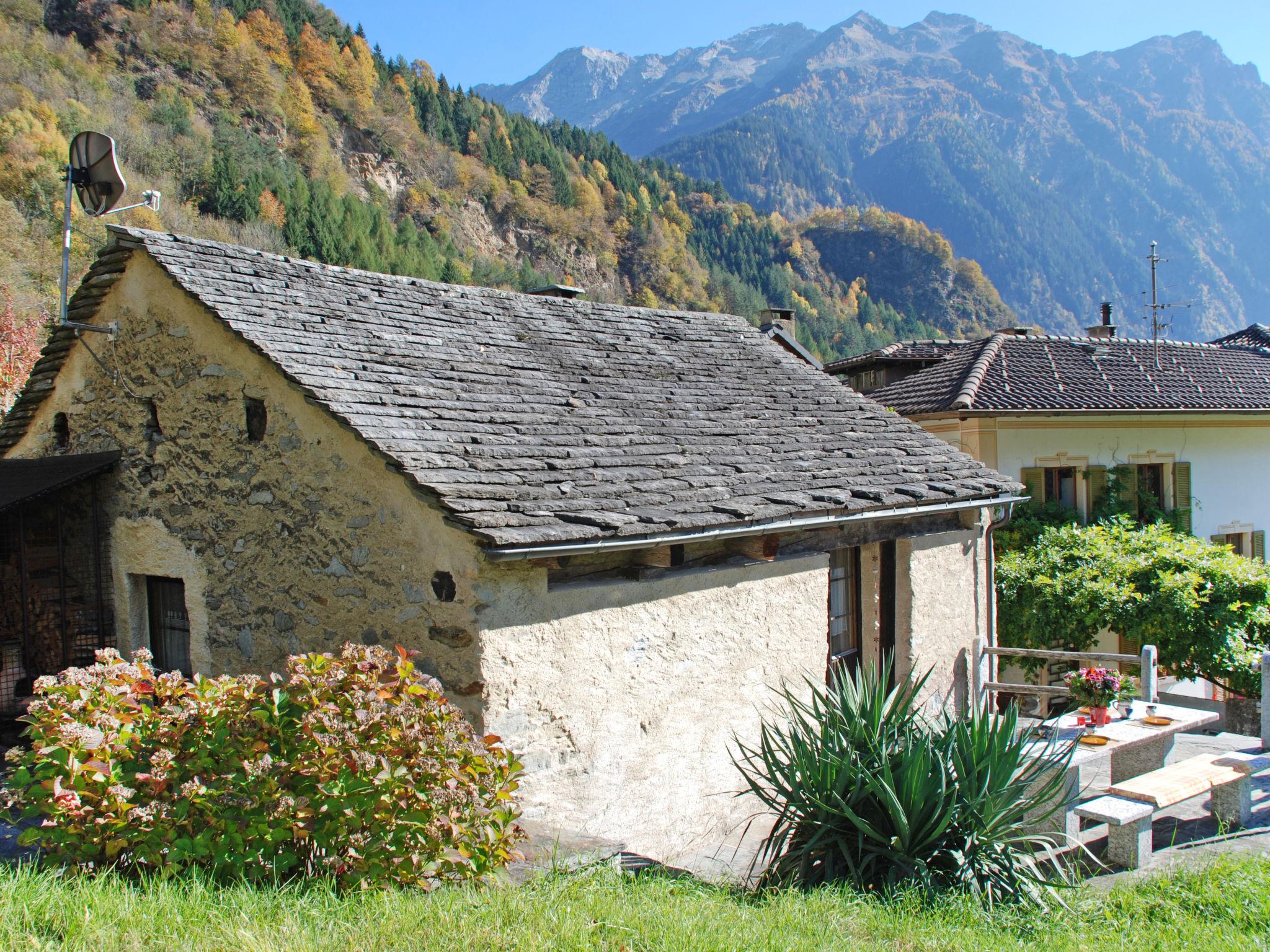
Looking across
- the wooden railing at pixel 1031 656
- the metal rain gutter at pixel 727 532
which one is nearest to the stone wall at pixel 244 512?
the metal rain gutter at pixel 727 532

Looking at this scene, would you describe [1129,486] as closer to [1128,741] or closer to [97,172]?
[1128,741]

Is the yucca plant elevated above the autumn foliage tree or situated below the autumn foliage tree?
below

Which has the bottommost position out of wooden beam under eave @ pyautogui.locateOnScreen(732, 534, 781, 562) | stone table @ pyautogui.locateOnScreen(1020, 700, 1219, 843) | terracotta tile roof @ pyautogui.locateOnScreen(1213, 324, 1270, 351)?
stone table @ pyautogui.locateOnScreen(1020, 700, 1219, 843)

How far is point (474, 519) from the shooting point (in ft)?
15.2

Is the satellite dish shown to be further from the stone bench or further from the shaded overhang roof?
the stone bench

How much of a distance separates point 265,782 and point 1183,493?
1659cm

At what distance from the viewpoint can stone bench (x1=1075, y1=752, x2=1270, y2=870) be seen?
6047 mm

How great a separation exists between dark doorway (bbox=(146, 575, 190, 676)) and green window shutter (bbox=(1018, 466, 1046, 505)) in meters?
12.0

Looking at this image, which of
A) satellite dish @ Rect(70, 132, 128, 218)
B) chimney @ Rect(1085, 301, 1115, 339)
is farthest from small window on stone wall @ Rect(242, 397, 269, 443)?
chimney @ Rect(1085, 301, 1115, 339)

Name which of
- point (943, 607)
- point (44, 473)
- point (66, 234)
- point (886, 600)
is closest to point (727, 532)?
point (886, 600)

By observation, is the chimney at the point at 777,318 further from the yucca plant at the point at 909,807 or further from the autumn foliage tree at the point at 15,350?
the autumn foliage tree at the point at 15,350

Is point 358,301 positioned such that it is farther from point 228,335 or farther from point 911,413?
point 911,413

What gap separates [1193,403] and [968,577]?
32.7 feet

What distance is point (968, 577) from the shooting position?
8.47 m
